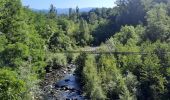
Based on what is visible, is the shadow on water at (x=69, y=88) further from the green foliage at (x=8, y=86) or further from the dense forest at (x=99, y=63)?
the green foliage at (x=8, y=86)

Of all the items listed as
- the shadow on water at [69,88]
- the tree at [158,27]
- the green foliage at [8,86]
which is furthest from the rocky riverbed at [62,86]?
the green foliage at [8,86]

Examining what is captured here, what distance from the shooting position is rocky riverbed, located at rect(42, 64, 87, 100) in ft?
204

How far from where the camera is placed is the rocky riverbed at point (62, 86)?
6228cm

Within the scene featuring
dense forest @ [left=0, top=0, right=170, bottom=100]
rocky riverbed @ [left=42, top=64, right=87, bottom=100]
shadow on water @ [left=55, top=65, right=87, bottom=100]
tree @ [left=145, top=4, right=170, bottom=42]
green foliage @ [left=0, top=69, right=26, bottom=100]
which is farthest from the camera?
tree @ [left=145, top=4, right=170, bottom=42]

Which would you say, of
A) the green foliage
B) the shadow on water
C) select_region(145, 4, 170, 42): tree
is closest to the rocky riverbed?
the shadow on water

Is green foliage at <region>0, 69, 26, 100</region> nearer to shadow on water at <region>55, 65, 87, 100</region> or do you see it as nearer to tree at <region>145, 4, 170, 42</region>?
shadow on water at <region>55, 65, 87, 100</region>

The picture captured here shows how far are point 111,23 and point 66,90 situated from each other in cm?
6578

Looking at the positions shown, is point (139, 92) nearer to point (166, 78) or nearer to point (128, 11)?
point (166, 78)

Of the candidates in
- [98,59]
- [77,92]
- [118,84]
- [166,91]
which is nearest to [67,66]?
[98,59]

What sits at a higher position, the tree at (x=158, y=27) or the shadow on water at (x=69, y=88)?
the tree at (x=158, y=27)

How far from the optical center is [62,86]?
69.6 meters

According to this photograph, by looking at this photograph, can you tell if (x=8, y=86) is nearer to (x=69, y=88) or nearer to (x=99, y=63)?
(x=69, y=88)

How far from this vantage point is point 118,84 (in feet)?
181

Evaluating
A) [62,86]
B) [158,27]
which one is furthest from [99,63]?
[158,27]
